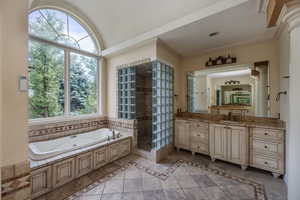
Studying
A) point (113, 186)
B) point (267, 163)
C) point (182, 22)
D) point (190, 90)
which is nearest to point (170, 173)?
point (113, 186)

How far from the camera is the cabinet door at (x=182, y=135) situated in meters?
3.06

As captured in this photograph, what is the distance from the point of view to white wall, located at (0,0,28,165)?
3.93ft

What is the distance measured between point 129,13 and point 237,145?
129 inches

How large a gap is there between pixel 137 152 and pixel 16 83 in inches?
95.8

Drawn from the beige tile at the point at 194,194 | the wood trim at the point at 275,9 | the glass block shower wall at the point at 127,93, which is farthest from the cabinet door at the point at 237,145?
the glass block shower wall at the point at 127,93

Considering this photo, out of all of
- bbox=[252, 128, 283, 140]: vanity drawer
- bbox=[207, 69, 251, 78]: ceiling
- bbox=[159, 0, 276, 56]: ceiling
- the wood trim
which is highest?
bbox=[159, 0, 276, 56]: ceiling

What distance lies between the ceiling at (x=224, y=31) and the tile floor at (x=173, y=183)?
2.49 metres

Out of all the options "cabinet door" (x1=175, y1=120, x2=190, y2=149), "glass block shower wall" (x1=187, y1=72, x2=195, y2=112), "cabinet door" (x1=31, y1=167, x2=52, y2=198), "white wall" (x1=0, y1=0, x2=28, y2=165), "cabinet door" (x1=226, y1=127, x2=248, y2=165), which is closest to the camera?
"white wall" (x1=0, y1=0, x2=28, y2=165)

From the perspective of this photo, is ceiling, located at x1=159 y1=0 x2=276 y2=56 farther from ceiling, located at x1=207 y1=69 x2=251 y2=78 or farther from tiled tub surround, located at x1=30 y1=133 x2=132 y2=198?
tiled tub surround, located at x1=30 y1=133 x2=132 y2=198

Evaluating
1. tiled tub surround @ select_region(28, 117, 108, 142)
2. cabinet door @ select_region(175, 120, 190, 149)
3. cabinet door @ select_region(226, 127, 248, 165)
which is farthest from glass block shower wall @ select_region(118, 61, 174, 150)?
cabinet door @ select_region(226, 127, 248, 165)

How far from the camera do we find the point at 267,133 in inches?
84.8

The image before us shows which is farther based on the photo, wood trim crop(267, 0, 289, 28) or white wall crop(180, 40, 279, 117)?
white wall crop(180, 40, 279, 117)

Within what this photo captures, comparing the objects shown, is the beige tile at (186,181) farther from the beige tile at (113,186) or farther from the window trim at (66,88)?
the window trim at (66,88)

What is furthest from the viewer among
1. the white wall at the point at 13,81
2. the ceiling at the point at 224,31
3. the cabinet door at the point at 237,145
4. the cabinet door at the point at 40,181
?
the cabinet door at the point at 237,145
